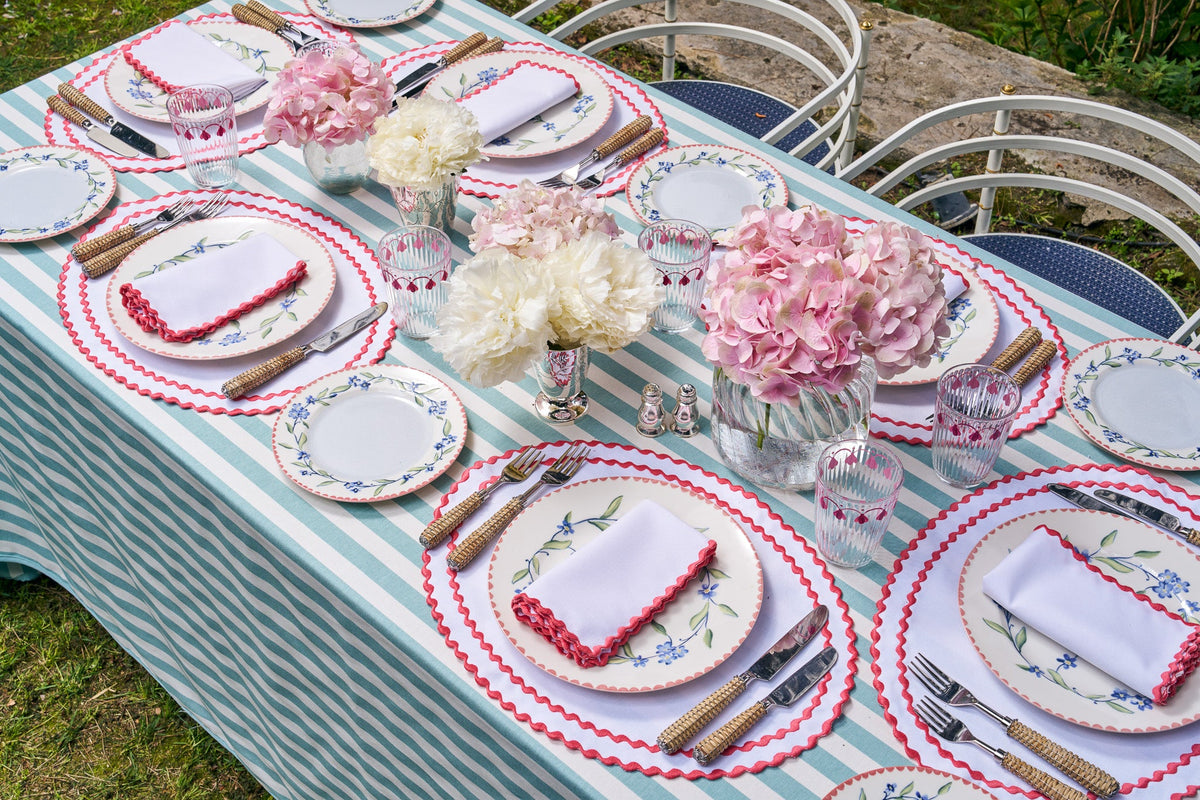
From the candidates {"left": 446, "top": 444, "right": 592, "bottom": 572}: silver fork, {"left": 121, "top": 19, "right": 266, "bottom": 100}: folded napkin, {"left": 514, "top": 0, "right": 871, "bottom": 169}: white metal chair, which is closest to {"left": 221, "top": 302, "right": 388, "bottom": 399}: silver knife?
{"left": 446, "top": 444, "right": 592, "bottom": 572}: silver fork

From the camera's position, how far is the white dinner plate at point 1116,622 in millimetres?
1218

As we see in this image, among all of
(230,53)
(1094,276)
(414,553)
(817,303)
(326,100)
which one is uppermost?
(817,303)

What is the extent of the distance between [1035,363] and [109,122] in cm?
161

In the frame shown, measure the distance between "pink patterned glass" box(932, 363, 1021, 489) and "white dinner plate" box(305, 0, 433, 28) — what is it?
1.38 m

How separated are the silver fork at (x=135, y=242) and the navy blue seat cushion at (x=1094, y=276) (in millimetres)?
1425

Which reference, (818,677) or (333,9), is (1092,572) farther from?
(333,9)

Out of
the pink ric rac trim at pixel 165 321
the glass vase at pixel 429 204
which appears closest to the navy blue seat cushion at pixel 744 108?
the glass vase at pixel 429 204

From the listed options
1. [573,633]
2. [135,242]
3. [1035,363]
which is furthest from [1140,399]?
[135,242]

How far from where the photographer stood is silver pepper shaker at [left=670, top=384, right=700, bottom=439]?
1.53 m

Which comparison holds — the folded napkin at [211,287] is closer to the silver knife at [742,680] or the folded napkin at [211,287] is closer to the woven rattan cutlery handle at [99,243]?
the woven rattan cutlery handle at [99,243]

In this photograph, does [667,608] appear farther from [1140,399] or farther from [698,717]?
[1140,399]

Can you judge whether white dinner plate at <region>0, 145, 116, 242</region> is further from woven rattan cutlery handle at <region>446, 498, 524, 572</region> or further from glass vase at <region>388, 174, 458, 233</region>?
woven rattan cutlery handle at <region>446, 498, 524, 572</region>

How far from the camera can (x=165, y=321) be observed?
1672 mm

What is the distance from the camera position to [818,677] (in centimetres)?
126
